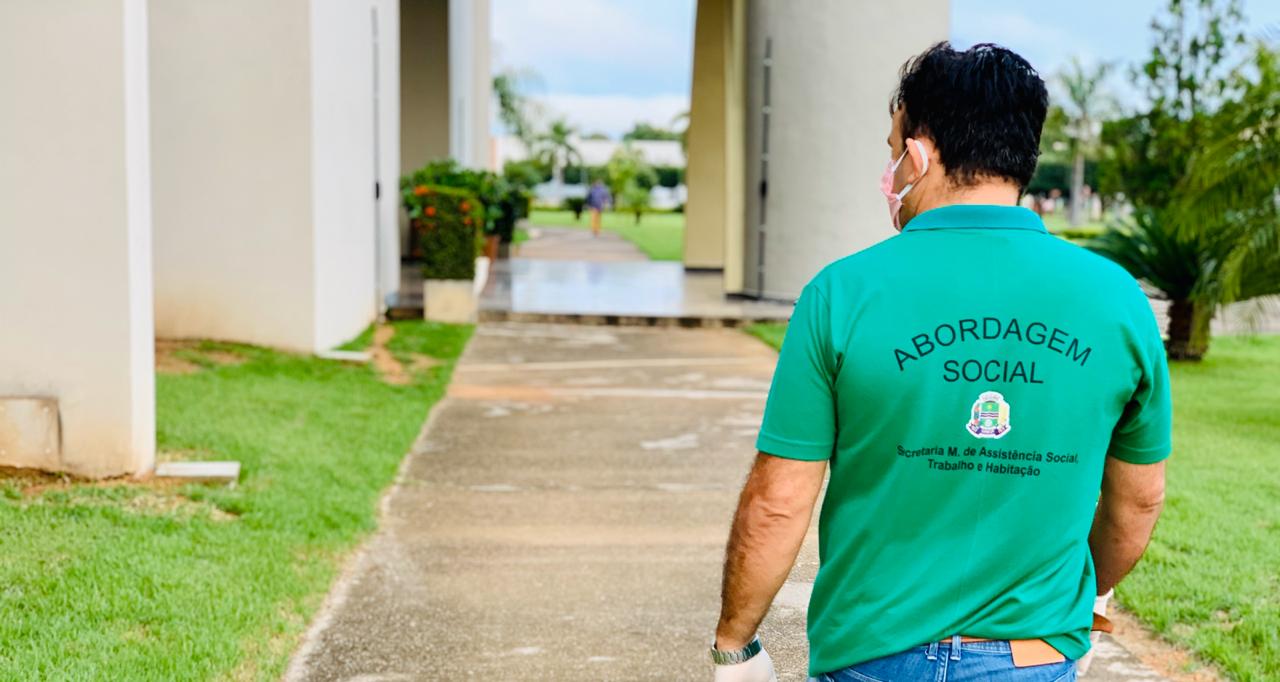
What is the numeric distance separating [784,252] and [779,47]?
2469mm

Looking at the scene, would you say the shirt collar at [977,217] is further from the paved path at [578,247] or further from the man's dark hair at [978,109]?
the paved path at [578,247]

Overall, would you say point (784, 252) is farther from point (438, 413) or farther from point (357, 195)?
point (438, 413)

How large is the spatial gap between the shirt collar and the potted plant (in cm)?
1261

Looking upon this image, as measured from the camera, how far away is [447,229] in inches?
579

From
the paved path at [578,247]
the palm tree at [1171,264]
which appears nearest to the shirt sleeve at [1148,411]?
the palm tree at [1171,264]

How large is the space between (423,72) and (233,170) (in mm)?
11638

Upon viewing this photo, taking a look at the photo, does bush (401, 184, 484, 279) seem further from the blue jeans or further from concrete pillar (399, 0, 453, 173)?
the blue jeans

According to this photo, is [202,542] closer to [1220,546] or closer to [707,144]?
[1220,546]

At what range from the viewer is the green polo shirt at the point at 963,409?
200 cm

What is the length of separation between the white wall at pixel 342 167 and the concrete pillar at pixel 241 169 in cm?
4

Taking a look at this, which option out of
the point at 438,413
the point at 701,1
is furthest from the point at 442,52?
the point at 438,413

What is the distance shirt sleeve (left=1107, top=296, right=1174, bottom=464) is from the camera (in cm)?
209

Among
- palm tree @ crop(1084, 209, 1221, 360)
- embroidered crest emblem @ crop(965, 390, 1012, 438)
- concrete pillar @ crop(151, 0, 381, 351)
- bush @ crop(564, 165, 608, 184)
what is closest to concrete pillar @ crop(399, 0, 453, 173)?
concrete pillar @ crop(151, 0, 381, 351)

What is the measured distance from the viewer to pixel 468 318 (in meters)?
15.1
